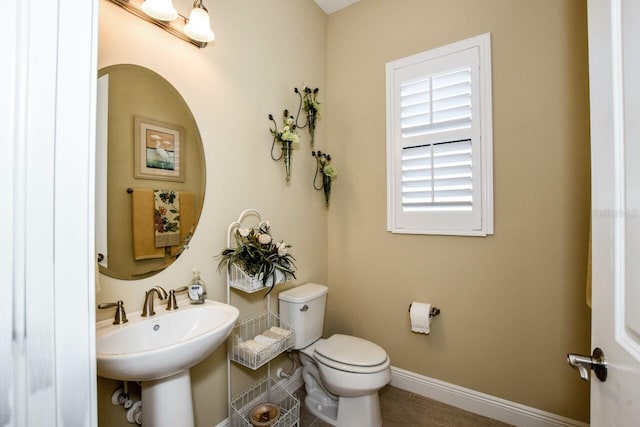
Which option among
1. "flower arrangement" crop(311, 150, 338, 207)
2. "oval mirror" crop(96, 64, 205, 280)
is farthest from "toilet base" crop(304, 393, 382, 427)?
"flower arrangement" crop(311, 150, 338, 207)

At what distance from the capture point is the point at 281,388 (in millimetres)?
1923

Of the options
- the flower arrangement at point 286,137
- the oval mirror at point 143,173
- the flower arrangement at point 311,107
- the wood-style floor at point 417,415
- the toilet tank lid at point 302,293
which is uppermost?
the flower arrangement at point 311,107

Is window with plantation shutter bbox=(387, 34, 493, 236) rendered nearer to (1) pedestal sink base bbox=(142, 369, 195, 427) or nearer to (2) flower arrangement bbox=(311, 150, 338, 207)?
(2) flower arrangement bbox=(311, 150, 338, 207)

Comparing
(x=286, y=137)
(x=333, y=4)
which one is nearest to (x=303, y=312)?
(x=286, y=137)

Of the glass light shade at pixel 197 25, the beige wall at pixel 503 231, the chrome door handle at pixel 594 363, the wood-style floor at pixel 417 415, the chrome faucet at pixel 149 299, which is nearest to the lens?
the chrome door handle at pixel 594 363

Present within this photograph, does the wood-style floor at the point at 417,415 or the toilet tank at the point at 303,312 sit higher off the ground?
the toilet tank at the point at 303,312

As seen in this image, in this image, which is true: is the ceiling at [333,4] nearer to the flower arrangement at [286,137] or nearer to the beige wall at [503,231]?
the beige wall at [503,231]

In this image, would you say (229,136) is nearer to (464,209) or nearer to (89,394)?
(89,394)

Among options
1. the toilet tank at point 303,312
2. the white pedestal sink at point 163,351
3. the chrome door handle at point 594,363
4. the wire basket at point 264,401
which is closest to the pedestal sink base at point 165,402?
the white pedestal sink at point 163,351

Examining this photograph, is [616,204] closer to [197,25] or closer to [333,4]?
[197,25]

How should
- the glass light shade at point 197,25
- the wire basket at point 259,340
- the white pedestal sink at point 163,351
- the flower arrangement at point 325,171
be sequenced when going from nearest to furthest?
the white pedestal sink at point 163,351, the glass light shade at point 197,25, the wire basket at point 259,340, the flower arrangement at point 325,171

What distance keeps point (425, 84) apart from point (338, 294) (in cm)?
174

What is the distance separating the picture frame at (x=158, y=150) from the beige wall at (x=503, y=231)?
134 centimetres

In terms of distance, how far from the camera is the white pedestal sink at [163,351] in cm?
91
